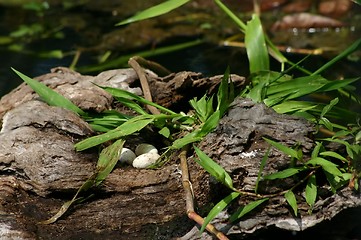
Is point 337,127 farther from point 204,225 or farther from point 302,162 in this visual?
point 204,225

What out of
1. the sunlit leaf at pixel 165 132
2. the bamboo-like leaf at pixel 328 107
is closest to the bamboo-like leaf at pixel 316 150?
the bamboo-like leaf at pixel 328 107

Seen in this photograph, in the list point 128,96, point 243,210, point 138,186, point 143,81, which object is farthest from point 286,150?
point 143,81

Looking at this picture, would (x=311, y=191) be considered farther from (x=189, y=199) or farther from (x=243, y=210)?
(x=189, y=199)

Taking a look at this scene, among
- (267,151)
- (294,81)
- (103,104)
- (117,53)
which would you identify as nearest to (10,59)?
(117,53)

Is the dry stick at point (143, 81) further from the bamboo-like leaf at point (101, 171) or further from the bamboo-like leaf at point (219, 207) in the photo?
the bamboo-like leaf at point (219, 207)

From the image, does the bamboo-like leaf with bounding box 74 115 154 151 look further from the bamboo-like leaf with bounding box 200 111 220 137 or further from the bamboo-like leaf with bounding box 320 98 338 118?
the bamboo-like leaf with bounding box 320 98 338 118

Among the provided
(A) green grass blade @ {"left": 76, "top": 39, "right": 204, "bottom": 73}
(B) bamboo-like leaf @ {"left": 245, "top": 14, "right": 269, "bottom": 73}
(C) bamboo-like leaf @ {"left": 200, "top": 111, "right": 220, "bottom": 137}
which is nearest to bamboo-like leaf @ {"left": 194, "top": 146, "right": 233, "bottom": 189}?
(C) bamboo-like leaf @ {"left": 200, "top": 111, "right": 220, "bottom": 137}

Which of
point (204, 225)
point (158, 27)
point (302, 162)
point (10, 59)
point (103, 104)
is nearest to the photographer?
point (204, 225)
